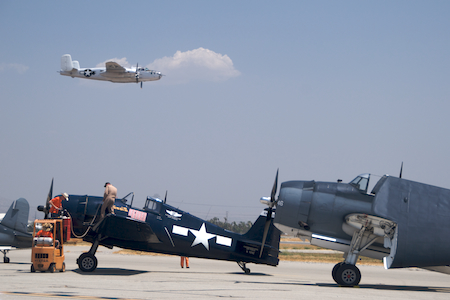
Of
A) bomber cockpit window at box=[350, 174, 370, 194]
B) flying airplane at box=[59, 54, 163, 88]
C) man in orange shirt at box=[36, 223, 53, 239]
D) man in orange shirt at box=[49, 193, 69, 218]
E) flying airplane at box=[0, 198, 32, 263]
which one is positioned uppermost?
flying airplane at box=[59, 54, 163, 88]

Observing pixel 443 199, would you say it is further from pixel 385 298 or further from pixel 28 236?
pixel 28 236

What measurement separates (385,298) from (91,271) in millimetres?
8977

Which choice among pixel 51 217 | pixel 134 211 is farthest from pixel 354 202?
pixel 51 217

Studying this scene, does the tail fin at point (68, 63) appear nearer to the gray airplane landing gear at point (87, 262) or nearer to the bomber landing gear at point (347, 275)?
the gray airplane landing gear at point (87, 262)

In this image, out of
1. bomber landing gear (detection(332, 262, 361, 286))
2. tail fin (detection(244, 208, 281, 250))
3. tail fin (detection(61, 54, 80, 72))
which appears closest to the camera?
bomber landing gear (detection(332, 262, 361, 286))

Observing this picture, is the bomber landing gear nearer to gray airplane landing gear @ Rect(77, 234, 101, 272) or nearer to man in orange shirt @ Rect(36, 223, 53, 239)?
gray airplane landing gear @ Rect(77, 234, 101, 272)

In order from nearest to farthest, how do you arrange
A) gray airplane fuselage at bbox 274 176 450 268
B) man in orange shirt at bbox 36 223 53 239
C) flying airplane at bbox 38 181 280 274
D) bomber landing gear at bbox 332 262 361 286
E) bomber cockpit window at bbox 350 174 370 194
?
gray airplane fuselage at bbox 274 176 450 268 → bomber landing gear at bbox 332 262 361 286 → bomber cockpit window at bbox 350 174 370 194 → man in orange shirt at bbox 36 223 53 239 → flying airplane at bbox 38 181 280 274

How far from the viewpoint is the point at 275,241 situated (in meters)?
15.1

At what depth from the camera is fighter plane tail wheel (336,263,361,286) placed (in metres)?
10.8

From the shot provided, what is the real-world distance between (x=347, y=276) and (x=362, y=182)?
256cm

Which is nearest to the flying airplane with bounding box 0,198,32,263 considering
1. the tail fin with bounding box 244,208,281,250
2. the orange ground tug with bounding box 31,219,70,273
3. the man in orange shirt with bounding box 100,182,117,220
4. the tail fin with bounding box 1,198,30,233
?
the tail fin with bounding box 1,198,30,233

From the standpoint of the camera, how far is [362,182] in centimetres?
1116

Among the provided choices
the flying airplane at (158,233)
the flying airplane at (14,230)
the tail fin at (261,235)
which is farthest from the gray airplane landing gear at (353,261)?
the flying airplane at (14,230)

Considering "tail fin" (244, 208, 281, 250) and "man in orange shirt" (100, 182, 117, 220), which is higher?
"man in orange shirt" (100, 182, 117, 220)
